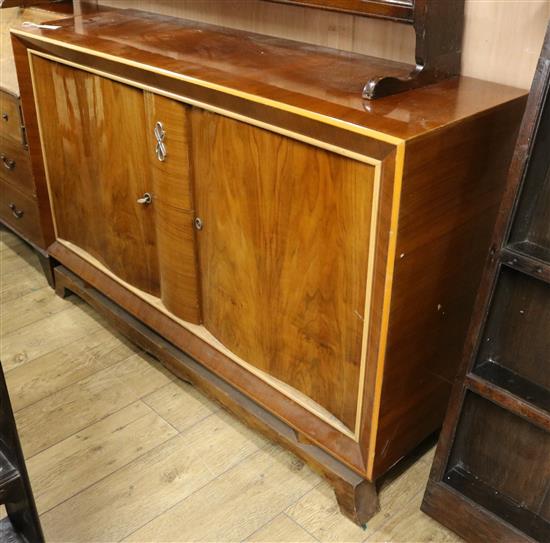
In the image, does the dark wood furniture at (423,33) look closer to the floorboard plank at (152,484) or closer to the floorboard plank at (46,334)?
the floorboard plank at (152,484)

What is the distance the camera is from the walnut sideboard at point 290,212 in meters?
1.15

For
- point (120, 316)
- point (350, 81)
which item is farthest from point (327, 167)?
point (120, 316)

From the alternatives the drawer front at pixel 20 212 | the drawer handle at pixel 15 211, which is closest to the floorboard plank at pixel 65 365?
the drawer front at pixel 20 212

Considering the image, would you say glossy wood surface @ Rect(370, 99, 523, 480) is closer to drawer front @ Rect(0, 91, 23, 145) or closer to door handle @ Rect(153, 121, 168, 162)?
door handle @ Rect(153, 121, 168, 162)

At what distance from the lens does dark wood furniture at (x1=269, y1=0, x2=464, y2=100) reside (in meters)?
1.22

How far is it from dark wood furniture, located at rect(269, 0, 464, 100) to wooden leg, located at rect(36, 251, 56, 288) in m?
1.30

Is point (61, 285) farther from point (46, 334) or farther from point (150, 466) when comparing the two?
point (150, 466)

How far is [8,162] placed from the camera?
2217 mm

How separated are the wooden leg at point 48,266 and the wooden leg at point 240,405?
0.20ft

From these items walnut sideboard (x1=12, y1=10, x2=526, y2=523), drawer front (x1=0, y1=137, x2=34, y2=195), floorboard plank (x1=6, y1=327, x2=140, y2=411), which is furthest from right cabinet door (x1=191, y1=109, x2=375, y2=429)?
drawer front (x1=0, y1=137, x2=34, y2=195)

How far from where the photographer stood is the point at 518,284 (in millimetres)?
1208

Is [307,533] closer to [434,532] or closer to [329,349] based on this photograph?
[434,532]

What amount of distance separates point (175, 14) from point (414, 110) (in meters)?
1.07

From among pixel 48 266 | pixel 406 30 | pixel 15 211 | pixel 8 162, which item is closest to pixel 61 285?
pixel 48 266
